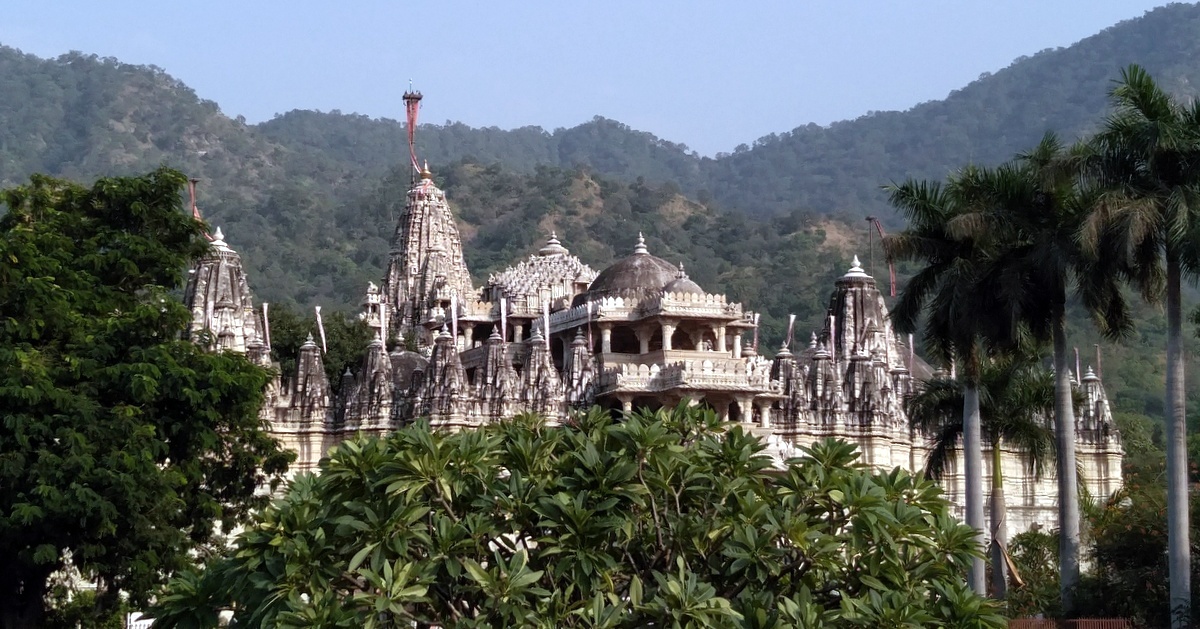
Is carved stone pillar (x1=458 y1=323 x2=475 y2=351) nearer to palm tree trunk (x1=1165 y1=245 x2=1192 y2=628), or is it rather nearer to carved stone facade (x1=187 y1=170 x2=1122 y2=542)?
carved stone facade (x1=187 y1=170 x2=1122 y2=542)

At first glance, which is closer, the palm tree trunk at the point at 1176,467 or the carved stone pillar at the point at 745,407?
the palm tree trunk at the point at 1176,467

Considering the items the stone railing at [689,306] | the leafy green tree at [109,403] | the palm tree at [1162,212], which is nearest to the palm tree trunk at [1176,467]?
the palm tree at [1162,212]

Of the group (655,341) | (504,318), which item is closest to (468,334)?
(504,318)

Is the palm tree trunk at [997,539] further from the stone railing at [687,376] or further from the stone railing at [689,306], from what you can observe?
the stone railing at [689,306]

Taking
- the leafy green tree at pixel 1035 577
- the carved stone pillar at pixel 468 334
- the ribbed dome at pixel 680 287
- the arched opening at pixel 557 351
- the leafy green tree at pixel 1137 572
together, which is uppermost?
the ribbed dome at pixel 680 287

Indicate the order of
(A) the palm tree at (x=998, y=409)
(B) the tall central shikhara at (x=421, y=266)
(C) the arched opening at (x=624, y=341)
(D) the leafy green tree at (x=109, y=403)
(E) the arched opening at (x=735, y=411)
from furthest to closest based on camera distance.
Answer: (B) the tall central shikhara at (x=421, y=266), (C) the arched opening at (x=624, y=341), (E) the arched opening at (x=735, y=411), (A) the palm tree at (x=998, y=409), (D) the leafy green tree at (x=109, y=403)

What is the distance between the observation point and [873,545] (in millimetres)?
20516

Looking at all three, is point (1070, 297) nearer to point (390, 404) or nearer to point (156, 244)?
point (156, 244)

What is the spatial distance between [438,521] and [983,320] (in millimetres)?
14167

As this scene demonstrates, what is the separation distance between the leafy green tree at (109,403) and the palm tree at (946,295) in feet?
35.9

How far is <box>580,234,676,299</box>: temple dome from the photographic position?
58625 millimetres

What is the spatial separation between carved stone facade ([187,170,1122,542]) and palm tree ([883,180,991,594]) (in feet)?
43.4

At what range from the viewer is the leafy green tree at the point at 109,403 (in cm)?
3078

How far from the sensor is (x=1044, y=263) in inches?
1204
